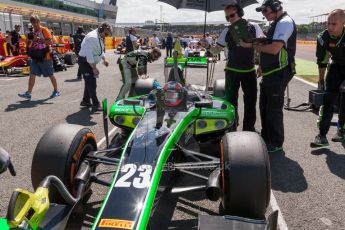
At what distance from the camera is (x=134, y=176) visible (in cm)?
256

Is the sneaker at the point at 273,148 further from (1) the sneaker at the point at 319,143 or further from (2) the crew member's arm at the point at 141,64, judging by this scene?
(2) the crew member's arm at the point at 141,64

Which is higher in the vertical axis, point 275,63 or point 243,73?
point 275,63

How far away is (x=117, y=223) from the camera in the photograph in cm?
216

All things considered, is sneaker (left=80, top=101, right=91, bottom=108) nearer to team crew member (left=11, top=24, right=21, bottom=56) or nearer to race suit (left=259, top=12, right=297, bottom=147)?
race suit (left=259, top=12, right=297, bottom=147)

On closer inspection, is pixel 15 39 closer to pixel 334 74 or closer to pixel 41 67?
pixel 41 67

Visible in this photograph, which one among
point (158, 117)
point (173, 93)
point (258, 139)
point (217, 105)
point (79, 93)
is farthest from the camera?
point (79, 93)

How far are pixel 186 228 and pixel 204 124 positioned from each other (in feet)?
4.37

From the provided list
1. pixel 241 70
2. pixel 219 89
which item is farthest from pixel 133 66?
pixel 241 70

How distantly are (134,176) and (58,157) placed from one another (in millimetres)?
738

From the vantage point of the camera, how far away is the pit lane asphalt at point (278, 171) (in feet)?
10.5

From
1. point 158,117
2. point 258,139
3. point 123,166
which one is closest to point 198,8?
point 158,117

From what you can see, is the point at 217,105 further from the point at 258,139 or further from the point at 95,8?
the point at 95,8

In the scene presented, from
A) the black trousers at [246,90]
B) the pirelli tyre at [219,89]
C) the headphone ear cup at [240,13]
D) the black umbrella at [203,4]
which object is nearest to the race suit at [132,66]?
the black umbrella at [203,4]

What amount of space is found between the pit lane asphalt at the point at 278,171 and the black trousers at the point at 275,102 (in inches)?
11.1
